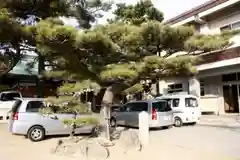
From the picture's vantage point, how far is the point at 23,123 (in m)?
10.6

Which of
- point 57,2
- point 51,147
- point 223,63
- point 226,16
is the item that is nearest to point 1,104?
point 57,2

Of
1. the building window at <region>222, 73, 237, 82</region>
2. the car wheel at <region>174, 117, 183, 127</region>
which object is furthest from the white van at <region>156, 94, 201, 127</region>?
the building window at <region>222, 73, 237, 82</region>

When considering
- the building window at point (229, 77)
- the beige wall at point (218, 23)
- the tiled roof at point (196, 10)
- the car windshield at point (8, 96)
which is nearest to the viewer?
the beige wall at point (218, 23)

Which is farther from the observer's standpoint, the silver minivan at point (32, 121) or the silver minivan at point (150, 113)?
the silver minivan at point (150, 113)

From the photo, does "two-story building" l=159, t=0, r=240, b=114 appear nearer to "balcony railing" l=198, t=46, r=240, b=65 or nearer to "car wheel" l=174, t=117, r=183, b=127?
"balcony railing" l=198, t=46, r=240, b=65

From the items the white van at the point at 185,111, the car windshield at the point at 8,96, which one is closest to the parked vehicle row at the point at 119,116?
the white van at the point at 185,111

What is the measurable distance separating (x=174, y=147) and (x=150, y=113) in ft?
12.9

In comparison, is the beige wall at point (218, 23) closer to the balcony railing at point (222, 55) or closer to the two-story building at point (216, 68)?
the two-story building at point (216, 68)

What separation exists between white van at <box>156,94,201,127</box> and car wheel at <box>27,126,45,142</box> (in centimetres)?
643

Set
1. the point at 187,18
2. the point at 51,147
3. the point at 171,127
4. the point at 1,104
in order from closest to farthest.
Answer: the point at 51,147, the point at 171,127, the point at 1,104, the point at 187,18

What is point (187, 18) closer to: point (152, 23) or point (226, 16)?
point (226, 16)

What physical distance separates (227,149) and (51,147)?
5.57 metres

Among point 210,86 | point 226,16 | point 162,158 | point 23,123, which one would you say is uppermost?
point 226,16

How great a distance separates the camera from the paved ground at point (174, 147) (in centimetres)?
802
